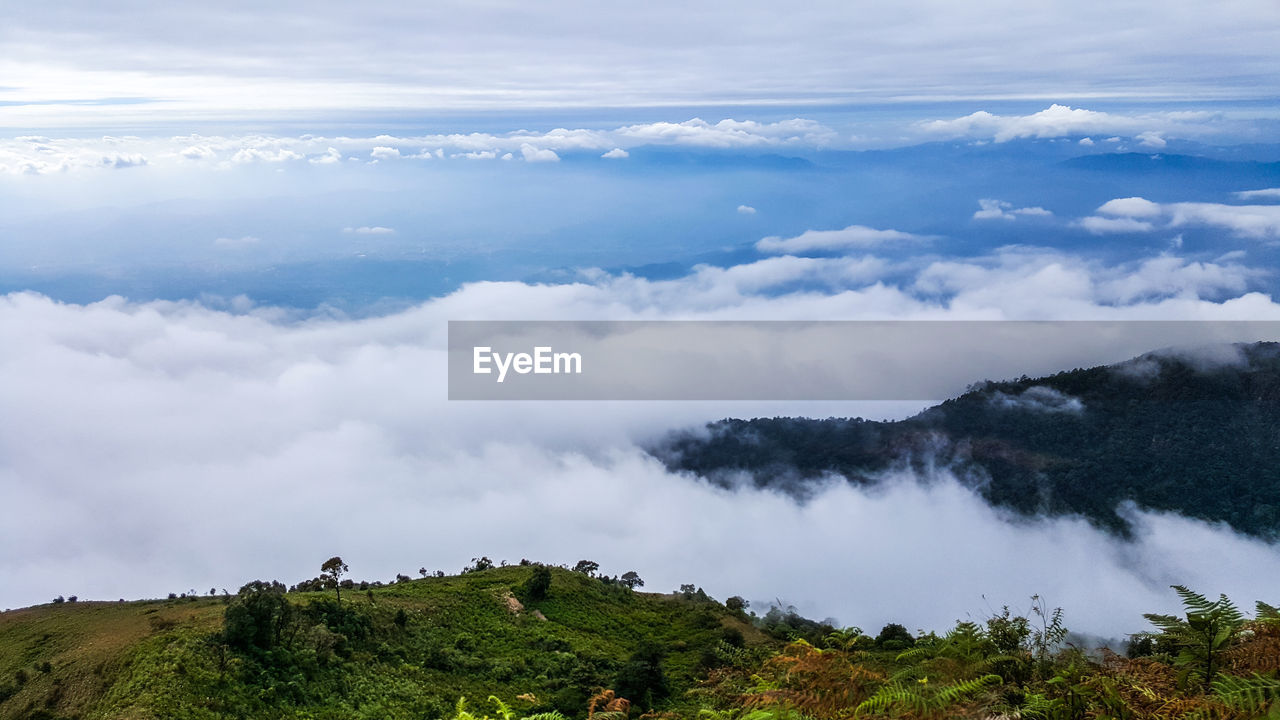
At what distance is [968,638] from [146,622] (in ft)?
78.7

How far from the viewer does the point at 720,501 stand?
11819cm

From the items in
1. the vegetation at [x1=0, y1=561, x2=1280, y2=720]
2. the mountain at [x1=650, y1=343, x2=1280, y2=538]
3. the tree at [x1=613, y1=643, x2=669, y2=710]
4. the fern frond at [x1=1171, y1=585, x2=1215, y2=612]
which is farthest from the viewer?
the mountain at [x1=650, y1=343, x2=1280, y2=538]

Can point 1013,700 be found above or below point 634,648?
above

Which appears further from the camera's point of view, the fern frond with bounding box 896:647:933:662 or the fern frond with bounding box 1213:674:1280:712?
the fern frond with bounding box 896:647:933:662

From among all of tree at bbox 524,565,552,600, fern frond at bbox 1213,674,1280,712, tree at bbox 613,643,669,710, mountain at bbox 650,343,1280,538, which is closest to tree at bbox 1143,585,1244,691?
fern frond at bbox 1213,674,1280,712

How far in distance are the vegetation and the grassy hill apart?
8cm

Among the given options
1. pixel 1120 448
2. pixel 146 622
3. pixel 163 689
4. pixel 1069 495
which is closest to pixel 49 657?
pixel 146 622

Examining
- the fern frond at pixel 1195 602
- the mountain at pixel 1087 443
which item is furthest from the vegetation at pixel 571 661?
the mountain at pixel 1087 443

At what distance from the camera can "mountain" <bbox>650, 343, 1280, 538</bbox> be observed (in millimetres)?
89688

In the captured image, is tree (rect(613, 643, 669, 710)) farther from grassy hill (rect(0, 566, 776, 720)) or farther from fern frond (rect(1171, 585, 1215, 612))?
fern frond (rect(1171, 585, 1215, 612))

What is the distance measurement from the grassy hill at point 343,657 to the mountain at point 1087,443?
71.9 m

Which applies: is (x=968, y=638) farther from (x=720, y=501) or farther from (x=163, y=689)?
(x=720, y=501)

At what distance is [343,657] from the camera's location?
78.0 feet

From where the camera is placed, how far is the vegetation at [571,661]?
5020mm
